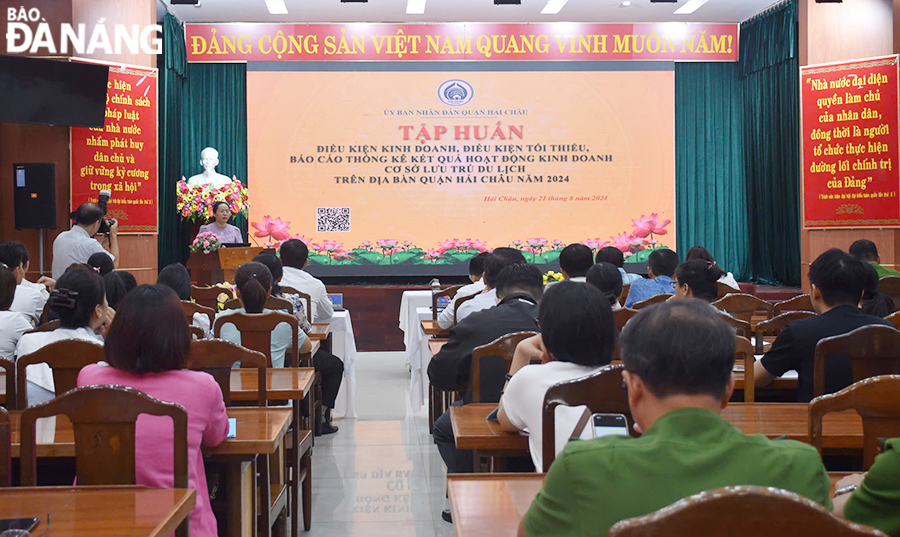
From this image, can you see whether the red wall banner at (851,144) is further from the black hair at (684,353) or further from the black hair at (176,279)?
the black hair at (684,353)

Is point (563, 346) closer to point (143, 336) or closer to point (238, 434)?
point (238, 434)

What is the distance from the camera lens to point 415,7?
8.34m

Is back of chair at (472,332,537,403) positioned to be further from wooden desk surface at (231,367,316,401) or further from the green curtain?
the green curtain

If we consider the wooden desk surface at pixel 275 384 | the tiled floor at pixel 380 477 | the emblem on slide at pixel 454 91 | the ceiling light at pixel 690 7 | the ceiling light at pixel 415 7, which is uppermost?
the ceiling light at pixel 415 7

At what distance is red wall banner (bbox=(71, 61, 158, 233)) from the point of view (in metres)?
6.57

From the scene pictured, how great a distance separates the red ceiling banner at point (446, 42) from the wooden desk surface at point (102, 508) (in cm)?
749

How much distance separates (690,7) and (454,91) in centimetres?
257

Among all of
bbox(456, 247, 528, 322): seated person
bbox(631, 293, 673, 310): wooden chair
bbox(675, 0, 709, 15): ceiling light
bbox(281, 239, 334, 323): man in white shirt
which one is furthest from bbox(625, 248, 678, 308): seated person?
bbox(675, 0, 709, 15): ceiling light

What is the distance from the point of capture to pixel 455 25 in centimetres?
854

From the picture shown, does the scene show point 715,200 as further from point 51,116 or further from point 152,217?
point 51,116

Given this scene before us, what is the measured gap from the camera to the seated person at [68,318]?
8.19 feet

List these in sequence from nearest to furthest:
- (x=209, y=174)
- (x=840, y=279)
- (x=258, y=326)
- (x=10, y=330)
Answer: (x=840, y=279) → (x=10, y=330) → (x=258, y=326) → (x=209, y=174)

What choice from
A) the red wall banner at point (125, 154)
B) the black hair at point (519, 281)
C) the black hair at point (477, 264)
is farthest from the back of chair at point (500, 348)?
the red wall banner at point (125, 154)

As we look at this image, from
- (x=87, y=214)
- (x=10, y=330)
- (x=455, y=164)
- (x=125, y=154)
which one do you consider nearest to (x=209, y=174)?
(x=125, y=154)
